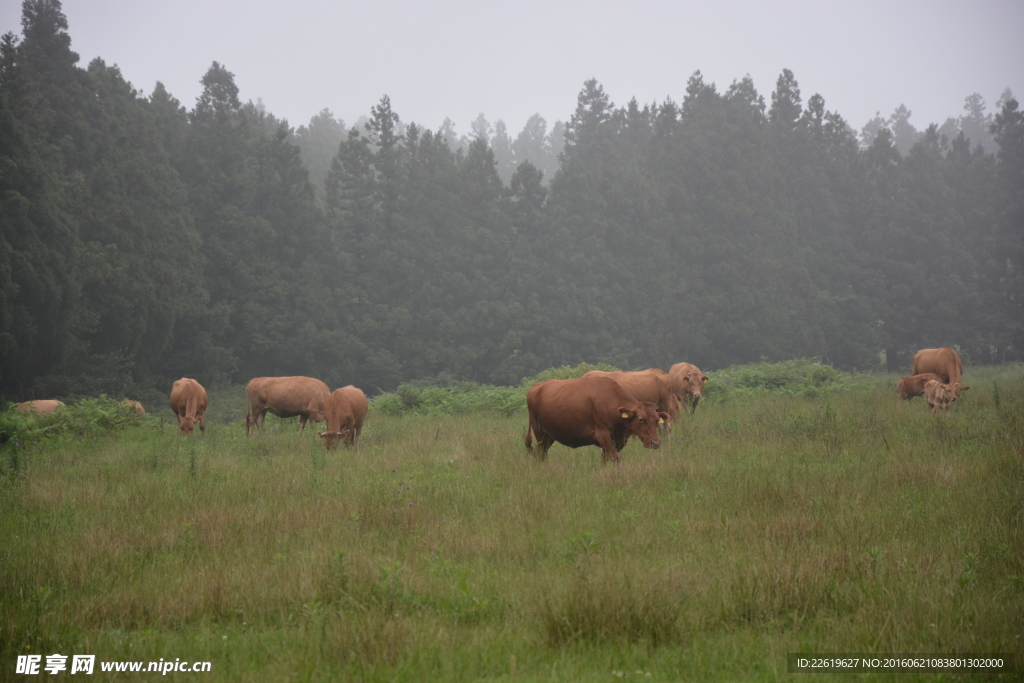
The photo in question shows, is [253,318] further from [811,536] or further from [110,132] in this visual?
[811,536]

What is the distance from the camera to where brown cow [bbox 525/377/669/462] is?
31.6ft

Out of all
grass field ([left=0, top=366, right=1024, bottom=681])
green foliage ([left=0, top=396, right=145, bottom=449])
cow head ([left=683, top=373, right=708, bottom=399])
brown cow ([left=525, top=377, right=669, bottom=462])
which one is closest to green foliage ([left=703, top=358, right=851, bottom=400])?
cow head ([left=683, top=373, right=708, bottom=399])

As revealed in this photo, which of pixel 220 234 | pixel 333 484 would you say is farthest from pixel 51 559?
pixel 220 234

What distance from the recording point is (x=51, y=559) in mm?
5820

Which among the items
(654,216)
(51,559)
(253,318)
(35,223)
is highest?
(654,216)

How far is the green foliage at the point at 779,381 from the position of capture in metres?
21.4

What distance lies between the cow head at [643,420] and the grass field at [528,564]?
414 millimetres

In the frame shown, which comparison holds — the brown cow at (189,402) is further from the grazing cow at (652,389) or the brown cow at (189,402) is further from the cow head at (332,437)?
the grazing cow at (652,389)

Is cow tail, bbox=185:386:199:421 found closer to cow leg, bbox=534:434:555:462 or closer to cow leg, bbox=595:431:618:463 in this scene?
cow leg, bbox=534:434:555:462

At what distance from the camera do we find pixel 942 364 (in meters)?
20.4

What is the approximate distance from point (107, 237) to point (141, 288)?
100 inches

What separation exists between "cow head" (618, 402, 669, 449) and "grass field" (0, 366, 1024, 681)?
414 millimetres

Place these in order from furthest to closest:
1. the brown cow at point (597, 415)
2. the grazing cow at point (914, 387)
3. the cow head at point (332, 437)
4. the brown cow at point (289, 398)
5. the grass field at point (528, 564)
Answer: the grazing cow at point (914, 387) → the brown cow at point (289, 398) → the cow head at point (332, 437) → the brown cow at point (597, 415) → the grass field at point (528, 564)

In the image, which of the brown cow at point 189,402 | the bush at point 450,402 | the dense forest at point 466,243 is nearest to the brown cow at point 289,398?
the brown cow at point 189,402
